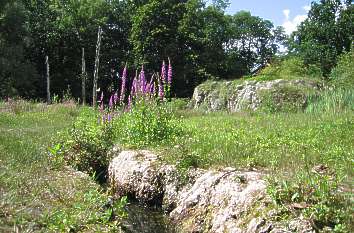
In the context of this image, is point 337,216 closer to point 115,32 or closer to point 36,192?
point 36,192

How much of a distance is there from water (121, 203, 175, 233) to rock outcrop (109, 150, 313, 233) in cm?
16

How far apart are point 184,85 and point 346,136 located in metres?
34.7

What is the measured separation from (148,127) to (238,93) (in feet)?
45.4

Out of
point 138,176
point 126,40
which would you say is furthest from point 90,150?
point 126,40

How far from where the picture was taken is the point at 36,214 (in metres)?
4.57

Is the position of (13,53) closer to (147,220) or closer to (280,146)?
(280,146)

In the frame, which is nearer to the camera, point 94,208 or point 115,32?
point 94,208

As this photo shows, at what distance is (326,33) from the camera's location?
45.7 meters

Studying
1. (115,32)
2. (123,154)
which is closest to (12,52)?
(115,32)

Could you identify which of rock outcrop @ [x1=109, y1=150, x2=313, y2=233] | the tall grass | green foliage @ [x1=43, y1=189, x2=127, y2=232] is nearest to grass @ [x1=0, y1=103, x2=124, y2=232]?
green foliage @ [x1=43, y1=189, x2=127, y2=232]

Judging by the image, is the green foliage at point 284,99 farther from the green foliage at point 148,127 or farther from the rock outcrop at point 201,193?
the rock outcrop at point 201,193

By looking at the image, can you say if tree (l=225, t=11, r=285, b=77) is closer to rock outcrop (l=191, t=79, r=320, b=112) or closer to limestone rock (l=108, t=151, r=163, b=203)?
rock outcrop (l=191, t=79, r=320, b=112)

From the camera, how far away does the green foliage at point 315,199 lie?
443 cm

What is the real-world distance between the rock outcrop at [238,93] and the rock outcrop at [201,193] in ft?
40.8
